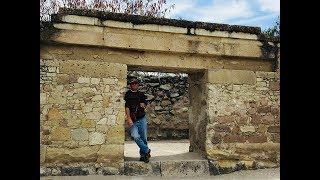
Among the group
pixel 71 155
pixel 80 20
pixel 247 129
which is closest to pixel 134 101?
pixel 71 155

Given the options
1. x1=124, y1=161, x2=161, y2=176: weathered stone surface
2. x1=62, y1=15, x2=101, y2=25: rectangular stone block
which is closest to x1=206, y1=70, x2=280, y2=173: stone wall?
A: x1=124, y1=161, x2=161, y2=176: weathered stone surface

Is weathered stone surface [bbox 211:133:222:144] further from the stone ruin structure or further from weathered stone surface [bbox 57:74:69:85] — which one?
weathered stone surface [bbox 57:74:69:85]

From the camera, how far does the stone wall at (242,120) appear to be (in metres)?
7.01

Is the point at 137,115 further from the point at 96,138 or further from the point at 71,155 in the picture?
the point at 71,155

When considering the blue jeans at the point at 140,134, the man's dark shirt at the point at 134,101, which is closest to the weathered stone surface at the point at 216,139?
the blue jeans at the point at 140,134

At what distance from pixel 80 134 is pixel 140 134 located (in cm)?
115

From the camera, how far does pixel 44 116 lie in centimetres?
609

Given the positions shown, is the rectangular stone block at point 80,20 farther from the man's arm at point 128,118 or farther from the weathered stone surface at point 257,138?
the weathered stone surface at point 257,138

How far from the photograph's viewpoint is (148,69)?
714 centimetres

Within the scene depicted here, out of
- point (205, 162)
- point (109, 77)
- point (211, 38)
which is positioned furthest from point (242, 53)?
point (109, 77)
